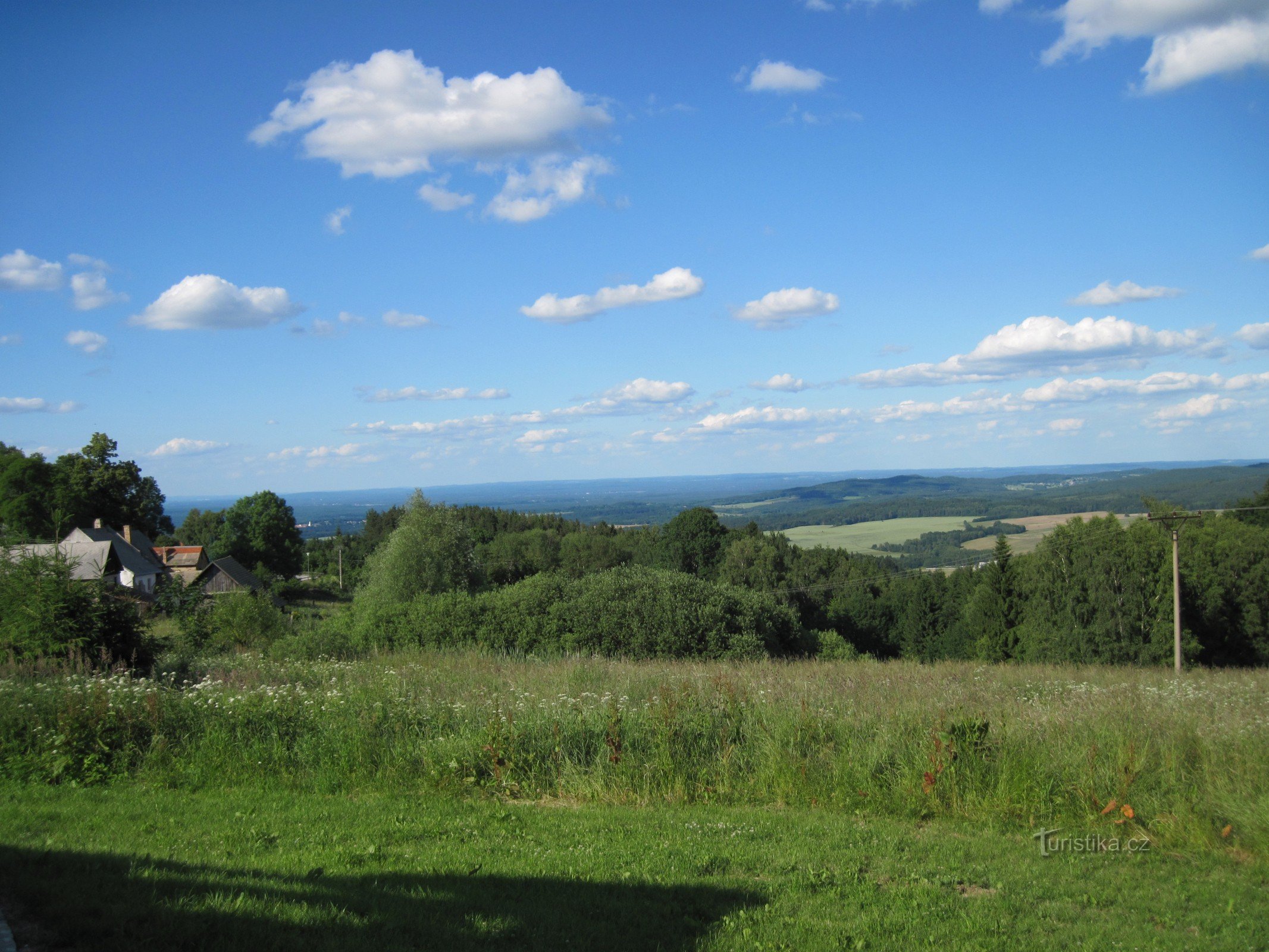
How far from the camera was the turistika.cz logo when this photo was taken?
5.68m

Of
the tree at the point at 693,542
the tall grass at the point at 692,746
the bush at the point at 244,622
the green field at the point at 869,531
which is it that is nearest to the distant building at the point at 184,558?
the tree at the point at 693,542

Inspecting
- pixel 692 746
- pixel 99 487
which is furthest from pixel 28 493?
pixel 692 746

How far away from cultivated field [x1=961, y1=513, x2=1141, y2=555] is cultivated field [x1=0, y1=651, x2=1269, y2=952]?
4630 centimetres

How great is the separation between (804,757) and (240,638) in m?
25.9

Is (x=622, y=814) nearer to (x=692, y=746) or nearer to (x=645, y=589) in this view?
(x=692, y=746)

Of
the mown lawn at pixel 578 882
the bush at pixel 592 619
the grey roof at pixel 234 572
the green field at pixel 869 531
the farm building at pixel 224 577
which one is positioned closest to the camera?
the mown lawn at pixel 578 882

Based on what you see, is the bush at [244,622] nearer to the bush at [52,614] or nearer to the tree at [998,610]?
the bush at [52,614]

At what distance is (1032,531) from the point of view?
69.3m

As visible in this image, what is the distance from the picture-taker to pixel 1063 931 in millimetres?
4270

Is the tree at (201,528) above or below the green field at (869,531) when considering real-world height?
above

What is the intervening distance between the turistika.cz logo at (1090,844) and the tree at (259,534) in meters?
81.0

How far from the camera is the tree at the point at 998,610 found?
4875 centimetres

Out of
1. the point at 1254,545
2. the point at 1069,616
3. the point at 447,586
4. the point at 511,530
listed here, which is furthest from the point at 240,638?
the point at 511,530

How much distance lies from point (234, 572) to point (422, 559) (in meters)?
32.4
